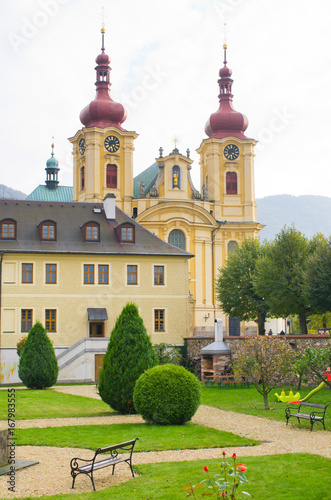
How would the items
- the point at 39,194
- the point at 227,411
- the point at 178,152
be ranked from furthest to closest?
1. the point at 39,194
2. the point at 178,152
3. the point at 227,411

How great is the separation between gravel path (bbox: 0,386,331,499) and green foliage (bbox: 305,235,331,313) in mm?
16539

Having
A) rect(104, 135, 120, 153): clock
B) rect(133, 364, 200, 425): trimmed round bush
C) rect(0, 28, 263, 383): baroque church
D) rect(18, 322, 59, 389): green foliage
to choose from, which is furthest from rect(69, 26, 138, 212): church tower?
rect(133, 364, 200, 425): trimmed round bush

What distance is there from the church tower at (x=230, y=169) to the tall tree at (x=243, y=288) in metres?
13.3

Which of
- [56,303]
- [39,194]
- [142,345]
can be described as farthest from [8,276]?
[39,194]

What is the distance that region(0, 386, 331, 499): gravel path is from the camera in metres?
11.4

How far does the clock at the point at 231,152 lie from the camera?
212 feet

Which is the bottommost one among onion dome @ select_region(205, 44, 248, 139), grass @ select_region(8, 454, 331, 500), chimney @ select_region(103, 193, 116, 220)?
grass @ select_region(8, 454, 331, 500)

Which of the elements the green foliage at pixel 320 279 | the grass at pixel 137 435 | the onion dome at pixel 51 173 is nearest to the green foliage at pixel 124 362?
the grass at pixel 137 435

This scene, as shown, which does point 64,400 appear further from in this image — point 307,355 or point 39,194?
point 39,194

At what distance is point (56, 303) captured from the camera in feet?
128

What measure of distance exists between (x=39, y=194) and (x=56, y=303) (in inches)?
1576

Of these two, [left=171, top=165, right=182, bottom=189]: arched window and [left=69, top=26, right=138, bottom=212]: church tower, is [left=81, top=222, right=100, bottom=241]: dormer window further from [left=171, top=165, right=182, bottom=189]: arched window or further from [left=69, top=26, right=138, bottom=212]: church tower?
[left=171, top=165, right=182, bottom=189]: arched window

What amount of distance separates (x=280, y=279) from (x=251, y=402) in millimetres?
18303

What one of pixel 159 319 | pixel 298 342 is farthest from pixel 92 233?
pixel 298 342
